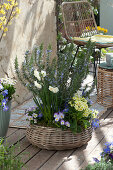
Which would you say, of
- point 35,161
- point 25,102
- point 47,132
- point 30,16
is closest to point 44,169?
point 35,161

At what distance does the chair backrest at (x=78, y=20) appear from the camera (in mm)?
4093

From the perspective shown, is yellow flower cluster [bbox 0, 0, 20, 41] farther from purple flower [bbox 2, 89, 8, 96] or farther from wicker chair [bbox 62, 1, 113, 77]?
wicker chair [bbox 62, 1, 113, 77]

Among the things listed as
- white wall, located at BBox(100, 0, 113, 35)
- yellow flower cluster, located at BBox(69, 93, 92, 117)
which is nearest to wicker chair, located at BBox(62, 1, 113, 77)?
yellow flower cluster, located at BBox(69, 93, 92, 117)

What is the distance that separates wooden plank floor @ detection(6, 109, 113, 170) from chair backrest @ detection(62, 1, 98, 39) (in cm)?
169

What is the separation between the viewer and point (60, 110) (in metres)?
2.55

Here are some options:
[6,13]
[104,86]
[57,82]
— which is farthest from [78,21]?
[57,82]

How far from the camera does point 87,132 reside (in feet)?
8.23

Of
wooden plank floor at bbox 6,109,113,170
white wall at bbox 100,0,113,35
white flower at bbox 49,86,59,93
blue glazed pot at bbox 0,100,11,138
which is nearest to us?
wooden plank floor at bbox 6,109,113,170

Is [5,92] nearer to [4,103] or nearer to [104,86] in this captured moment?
[4,103]

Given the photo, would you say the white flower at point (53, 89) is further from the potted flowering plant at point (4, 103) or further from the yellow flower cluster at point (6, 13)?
the yellow flower cluster at point (6, 13)

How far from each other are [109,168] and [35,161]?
62cm

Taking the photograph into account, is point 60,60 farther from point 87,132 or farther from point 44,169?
point 44,169

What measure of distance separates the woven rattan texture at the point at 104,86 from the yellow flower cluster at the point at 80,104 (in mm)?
976

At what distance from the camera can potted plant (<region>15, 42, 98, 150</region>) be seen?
241 centimetres
